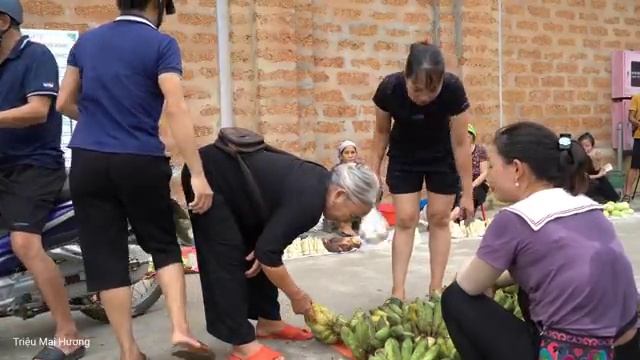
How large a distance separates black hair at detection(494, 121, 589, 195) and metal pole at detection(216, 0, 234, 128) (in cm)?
542

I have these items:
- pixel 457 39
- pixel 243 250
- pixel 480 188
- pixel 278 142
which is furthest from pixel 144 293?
pixel 457 39

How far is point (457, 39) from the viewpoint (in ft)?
31.4

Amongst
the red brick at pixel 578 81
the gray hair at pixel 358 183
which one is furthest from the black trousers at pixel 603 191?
the gray hair at pixel 358 183

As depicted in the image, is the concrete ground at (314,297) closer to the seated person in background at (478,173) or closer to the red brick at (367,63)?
the seated person in background at (478,173)

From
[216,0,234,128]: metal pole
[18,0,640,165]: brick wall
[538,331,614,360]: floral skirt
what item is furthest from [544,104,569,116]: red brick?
[538,331,614,360]: floral skirt

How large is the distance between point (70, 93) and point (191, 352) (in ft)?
4.36

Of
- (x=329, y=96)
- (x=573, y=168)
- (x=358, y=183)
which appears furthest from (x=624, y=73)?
(x=573, y=168)

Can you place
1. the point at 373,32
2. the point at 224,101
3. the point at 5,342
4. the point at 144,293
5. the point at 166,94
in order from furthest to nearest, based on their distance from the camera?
the point at 373,32 < the point at 224,101 < the point at 144,293 < the point at 5,342 < the point at 166,94

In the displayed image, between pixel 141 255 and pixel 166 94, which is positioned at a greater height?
pixel 166 94

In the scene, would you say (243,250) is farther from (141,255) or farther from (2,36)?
(2,36)

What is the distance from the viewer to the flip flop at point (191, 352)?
128 inches

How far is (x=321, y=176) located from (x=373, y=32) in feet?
19.1

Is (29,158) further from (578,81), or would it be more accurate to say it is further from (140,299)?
(578,81)

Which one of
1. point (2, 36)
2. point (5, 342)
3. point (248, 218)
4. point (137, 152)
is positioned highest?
point (2, 36)
